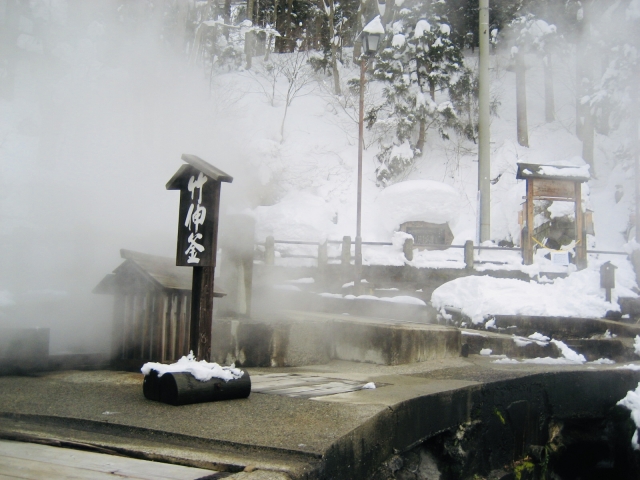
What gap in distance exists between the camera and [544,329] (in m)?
10.0

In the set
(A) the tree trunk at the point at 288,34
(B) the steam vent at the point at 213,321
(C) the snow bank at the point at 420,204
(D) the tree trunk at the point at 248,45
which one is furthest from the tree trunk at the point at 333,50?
(B) the steam vent at the point at 213,321

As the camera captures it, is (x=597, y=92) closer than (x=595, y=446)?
No

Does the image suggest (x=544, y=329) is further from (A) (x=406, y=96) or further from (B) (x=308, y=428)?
(A) (x=406, y=96)

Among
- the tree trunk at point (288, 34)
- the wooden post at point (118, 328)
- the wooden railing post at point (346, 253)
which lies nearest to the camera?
the wooden post at point (118, 328)

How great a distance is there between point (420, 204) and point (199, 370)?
18.4 meters

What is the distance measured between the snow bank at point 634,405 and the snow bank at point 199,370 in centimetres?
434

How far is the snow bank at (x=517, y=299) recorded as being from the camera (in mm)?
10320

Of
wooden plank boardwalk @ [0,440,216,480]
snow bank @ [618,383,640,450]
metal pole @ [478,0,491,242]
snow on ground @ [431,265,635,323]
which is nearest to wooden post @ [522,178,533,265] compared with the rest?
snow on ground @ [431,265,635,323]

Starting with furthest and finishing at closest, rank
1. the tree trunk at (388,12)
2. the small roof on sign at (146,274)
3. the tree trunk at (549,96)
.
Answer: the tree trunk at (388,12)
the tree trunk at (549,96)
the small roof on sign at (146,274)

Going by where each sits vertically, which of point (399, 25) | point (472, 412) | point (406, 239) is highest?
point (399, 25)

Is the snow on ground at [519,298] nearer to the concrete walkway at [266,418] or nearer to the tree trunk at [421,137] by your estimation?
the concrete walkway at [266,418]

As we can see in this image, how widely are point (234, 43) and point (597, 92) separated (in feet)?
60.2

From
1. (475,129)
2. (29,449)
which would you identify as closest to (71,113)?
(29,449)

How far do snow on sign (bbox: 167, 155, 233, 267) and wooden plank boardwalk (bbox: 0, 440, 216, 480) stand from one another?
1.72 meters
